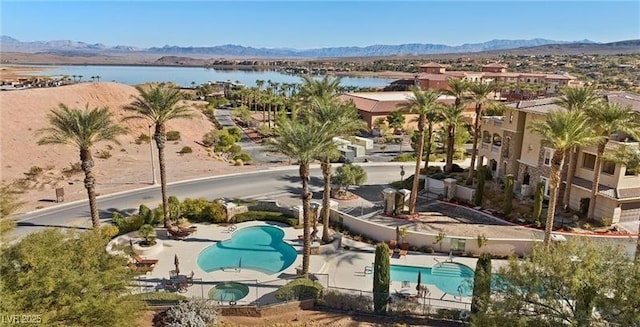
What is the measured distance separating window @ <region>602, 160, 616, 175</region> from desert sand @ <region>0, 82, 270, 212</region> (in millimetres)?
28863

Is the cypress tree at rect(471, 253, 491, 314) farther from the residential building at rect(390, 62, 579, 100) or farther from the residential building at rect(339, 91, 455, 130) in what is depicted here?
the residential building at rect(390, 62, 579, 100)

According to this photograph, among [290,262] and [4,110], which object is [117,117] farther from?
[290,262]

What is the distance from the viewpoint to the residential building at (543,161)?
28.7m

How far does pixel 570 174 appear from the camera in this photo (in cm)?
3033

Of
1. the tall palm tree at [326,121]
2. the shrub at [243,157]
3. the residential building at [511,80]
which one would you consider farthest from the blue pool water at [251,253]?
the residential building at [511,80]

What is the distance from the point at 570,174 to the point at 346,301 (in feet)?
66.1

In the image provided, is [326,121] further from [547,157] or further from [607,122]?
[547,157]

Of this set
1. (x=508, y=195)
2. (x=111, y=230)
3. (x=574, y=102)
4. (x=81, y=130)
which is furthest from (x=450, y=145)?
(x=81, y=130)

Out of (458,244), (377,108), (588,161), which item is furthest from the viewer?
(377,108)

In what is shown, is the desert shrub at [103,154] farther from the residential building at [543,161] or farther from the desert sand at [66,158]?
the residential building at [543,161]

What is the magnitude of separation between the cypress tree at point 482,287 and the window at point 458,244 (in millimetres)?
7525

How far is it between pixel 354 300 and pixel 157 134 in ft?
57.8

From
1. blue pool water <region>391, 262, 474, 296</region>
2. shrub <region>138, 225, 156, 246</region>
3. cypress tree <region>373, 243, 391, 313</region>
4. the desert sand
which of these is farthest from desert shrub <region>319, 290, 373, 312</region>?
the desert sand

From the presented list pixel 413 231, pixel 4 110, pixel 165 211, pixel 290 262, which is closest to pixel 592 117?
pixel 413 231
